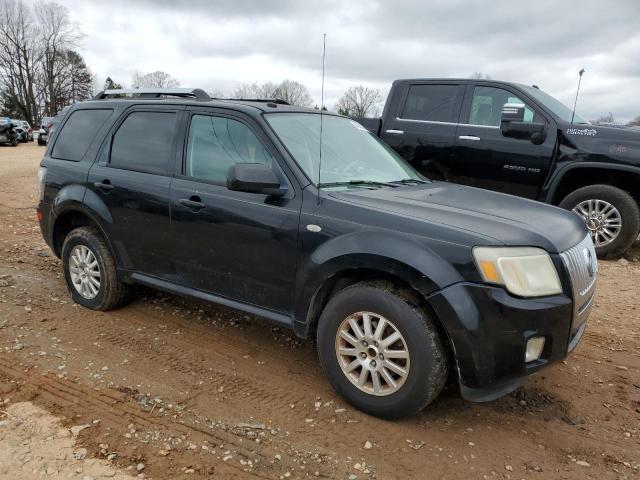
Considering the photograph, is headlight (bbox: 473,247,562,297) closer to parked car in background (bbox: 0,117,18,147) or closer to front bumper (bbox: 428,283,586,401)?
front bumper (bbox: 428,283,586,401)

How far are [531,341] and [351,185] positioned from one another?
1493 mm

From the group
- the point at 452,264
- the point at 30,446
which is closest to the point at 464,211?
the point at 452,264

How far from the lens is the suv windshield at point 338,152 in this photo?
3.53 metres

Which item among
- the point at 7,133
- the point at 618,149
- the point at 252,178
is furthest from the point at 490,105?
the point at 7,133

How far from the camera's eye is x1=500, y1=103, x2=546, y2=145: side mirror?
590cm

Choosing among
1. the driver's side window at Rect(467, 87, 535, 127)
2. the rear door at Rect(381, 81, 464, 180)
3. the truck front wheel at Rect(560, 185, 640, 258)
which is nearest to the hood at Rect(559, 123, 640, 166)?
the truck front wheel at Rect(560, 185, 640, 258)

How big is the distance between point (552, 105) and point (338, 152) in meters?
4.10

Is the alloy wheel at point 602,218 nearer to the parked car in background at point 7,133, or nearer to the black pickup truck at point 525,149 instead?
the black pickup truck at point 525,149

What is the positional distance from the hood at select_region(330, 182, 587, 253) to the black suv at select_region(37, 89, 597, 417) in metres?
0.01

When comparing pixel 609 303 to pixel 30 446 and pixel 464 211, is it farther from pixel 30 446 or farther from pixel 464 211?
pixel 30 446

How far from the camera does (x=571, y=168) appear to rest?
20.4ft

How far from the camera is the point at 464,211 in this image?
306 cm

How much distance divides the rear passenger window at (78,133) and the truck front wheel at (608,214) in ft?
17.0

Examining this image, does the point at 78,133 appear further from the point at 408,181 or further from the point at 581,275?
the point at 581,275
